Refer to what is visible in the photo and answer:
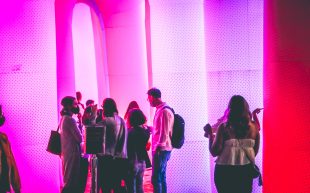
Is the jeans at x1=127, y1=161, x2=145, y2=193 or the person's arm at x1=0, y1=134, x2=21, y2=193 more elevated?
the person's arm at x1=0, y1=134, x2=21, y2=193

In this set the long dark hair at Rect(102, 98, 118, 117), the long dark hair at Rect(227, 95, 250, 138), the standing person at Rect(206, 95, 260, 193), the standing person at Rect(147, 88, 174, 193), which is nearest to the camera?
the long dark hair at Rect(227, 95, 250, 138)

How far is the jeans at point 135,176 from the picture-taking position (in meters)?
6.29

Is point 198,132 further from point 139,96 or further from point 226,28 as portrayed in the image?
point 139,96

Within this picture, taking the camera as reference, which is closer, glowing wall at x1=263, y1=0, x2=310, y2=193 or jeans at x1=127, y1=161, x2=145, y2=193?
jeans at x1=127, y1=161, x2=145, y2=193

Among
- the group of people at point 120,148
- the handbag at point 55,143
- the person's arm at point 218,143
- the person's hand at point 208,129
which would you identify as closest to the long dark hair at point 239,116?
the person's arm at point 218,143

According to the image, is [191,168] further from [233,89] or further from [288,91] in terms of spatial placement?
[288,91]

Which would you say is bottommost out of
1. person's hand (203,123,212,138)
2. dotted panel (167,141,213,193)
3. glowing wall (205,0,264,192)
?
dotted panel (167,141,213,193)

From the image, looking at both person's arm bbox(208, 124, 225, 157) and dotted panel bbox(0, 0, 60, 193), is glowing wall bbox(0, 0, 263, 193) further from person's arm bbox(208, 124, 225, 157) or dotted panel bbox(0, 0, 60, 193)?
person's arm bbox(208, 124, 225, 157)

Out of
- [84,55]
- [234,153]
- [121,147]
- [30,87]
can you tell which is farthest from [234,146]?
[84,55]

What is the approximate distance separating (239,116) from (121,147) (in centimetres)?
196

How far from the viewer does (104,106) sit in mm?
6160

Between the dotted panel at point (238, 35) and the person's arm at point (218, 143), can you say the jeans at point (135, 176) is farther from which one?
the dotted panel at point (238, 35)

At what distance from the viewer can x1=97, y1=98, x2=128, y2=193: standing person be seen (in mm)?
6180

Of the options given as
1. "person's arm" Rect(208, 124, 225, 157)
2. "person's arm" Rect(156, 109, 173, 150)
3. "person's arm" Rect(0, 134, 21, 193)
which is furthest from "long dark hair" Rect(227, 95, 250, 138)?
"person's arm" Rect(0, 134, 21, 193)
